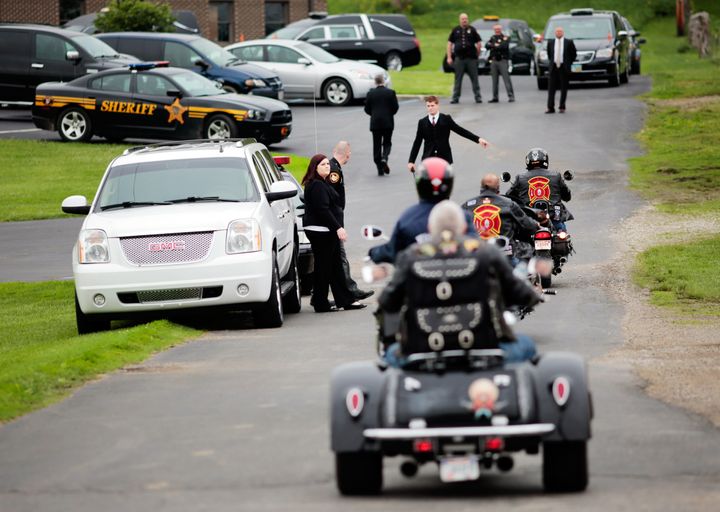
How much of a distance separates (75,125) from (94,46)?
4113 millimetres

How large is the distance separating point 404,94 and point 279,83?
5785 mm

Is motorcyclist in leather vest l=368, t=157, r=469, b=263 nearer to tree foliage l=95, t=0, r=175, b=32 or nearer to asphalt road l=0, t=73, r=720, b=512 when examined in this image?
asphalt road l=0, t=73, r=720, b=512

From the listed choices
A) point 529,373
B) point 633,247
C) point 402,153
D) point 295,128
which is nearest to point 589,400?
point 529,373

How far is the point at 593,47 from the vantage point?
43031 mm

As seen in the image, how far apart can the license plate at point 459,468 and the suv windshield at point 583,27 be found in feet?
120

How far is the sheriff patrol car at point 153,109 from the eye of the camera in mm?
32406

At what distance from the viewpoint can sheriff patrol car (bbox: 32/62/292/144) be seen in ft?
106

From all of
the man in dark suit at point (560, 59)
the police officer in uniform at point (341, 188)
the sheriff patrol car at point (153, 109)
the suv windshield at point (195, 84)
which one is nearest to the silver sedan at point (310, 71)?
the man in dark suit at point (560, 59)

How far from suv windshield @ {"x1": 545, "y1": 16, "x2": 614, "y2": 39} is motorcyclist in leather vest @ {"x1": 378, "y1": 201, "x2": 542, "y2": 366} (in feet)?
118

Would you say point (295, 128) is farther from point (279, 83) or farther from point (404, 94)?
point (404, 94)

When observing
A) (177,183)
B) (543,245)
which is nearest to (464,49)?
(543,245)

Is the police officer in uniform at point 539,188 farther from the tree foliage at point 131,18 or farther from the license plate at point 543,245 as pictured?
the tree foliage at point 131,18

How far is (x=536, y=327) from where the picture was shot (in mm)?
15031

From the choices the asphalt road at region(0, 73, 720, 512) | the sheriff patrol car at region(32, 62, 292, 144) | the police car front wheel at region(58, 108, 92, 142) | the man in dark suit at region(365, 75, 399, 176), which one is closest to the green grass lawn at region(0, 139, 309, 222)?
the police car front wheel at region(58, 108, 92, 142)
